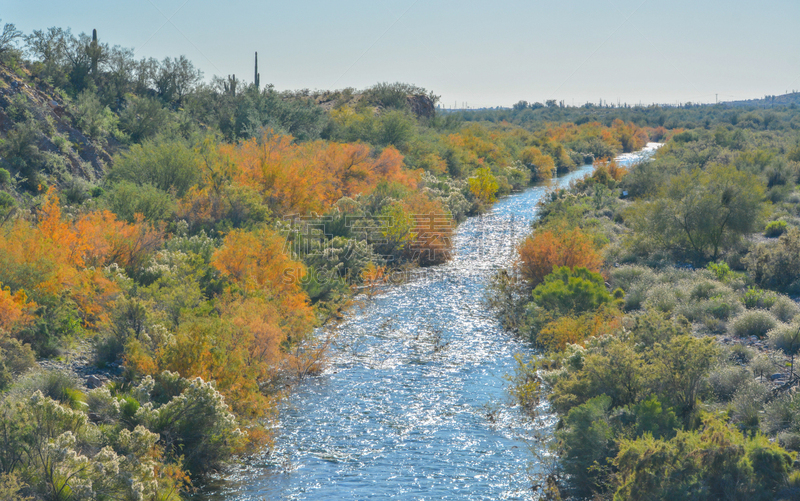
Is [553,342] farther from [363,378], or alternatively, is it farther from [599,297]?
[363,378]

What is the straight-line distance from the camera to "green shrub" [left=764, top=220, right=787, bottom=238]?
31688 mm

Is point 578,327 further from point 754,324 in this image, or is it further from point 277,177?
point 277,177

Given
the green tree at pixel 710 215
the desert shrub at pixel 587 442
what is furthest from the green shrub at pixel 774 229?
the desert shrub at pixel 587 442

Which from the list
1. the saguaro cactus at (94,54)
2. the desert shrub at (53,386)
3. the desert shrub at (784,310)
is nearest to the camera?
the desert shrub at (53,386)

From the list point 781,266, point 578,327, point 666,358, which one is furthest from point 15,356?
point 781,266

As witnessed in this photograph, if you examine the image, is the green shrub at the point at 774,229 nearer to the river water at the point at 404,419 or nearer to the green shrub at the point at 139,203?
the river water at the point at 404,419

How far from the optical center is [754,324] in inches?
737

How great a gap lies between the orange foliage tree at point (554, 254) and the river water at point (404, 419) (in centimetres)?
322

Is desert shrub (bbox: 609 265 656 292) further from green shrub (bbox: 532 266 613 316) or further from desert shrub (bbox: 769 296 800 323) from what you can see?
desert shrub (bbox: 769 296 800 323)

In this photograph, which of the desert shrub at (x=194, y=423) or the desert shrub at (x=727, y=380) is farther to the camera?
the desert shrub at (x=727, y=380)

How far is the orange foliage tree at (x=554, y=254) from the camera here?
87.9 feet

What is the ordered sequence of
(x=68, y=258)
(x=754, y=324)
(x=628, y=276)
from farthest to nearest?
(x=628, y=276) < (x=754, y=324) < (x=68, y=258)

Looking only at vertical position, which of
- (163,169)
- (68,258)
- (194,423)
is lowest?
(194,423)

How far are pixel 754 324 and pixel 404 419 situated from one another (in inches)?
450
